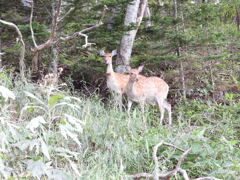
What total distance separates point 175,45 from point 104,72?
1845mm

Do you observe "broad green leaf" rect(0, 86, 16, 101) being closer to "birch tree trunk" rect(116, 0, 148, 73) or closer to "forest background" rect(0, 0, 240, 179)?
"forest background" rect(0, 0, 240, 179)

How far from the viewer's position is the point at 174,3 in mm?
9039

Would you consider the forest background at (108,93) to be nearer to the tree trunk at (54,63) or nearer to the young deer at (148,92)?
the tree trunk at (54,63)

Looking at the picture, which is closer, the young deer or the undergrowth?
the undergrowth

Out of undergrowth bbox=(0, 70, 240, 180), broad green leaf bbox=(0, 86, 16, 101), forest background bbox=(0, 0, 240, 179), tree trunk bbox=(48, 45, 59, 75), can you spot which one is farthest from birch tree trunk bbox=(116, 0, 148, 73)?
broad green leaf bbox=(0, 86, 16, 101)

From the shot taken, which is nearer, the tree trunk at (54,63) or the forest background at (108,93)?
the forest background at (108,93)

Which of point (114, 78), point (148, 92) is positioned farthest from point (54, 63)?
point (148, 92)

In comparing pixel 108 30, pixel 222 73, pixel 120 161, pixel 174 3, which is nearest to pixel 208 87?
pixel 222 73

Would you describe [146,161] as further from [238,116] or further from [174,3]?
[174,3]

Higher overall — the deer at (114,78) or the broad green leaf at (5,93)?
the broad green leaf at (5,93)

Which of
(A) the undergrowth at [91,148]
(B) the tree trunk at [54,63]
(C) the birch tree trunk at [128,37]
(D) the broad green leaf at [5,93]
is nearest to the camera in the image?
(D) the broad green leaf at [5,93]

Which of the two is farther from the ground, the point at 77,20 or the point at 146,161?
the point at 77,20

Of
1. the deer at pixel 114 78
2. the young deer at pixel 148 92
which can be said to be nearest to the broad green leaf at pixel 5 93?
the young deer at pixel 148 92

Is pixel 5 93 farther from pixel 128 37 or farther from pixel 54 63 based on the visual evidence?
pixel 128 37
